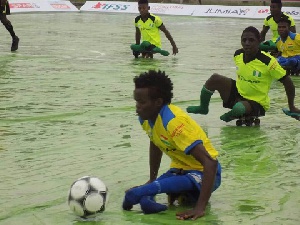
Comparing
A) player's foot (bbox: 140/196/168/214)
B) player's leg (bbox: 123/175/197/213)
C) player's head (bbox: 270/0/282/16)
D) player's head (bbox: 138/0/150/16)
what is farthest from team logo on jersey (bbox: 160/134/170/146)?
player's head (bbox: 138/0/150/16)

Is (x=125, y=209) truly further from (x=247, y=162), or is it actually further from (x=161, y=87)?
(x=247, y=162)

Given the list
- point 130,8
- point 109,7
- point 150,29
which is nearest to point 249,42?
point 150,29

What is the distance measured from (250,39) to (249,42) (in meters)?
0.08

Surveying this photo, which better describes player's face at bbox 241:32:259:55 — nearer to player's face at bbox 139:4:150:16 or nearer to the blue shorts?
the blue shorts

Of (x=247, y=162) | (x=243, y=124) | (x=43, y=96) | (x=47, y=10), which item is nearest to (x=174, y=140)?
(x=247, y=162)

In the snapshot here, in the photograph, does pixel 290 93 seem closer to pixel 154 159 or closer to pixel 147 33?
pixel 154 159

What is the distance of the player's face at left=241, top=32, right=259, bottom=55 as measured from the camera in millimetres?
8789

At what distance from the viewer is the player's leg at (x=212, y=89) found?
9.11 metres

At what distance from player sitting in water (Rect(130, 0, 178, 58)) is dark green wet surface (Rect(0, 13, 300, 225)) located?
0.42m

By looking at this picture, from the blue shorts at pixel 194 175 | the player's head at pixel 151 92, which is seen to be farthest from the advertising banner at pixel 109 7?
the player's head at pixel 151 92

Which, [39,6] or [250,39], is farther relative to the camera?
[39,6]

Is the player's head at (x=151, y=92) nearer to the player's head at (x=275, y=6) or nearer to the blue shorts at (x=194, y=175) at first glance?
the blue shorts at (x=194, y=175)

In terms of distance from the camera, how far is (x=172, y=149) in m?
5.62

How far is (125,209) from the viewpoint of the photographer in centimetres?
562
